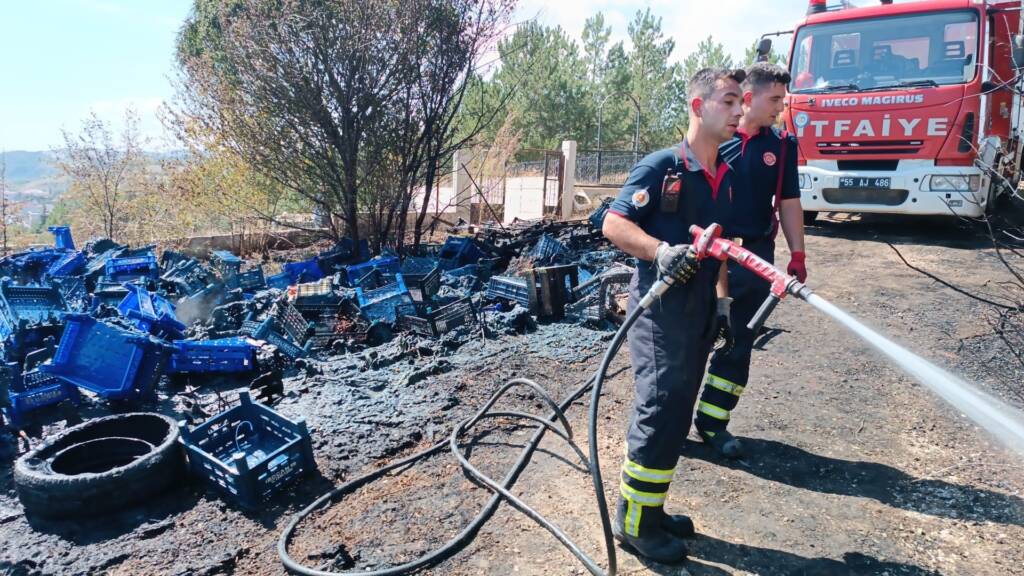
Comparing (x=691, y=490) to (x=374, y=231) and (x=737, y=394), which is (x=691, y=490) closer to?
(x=737, y=394)

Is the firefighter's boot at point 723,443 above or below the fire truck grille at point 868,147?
below

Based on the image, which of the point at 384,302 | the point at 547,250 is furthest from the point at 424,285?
the point at 547,250

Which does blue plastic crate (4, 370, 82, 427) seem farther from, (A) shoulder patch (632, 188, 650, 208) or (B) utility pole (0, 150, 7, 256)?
(B) utility pole (0, 150, 7, 256)

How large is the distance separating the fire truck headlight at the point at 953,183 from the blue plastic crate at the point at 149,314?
375 inches

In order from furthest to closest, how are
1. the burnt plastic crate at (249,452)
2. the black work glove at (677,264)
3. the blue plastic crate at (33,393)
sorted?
1. the blue plastic crate at (33,393)
2. the burnt plastic crate at (249,452)
3. the black work glove at (677,264)

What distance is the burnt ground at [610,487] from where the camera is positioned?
9.37 feet

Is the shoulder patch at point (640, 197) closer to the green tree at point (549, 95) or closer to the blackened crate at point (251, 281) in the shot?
the blackened crate at point (251, 281)

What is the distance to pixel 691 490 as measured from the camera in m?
3.39

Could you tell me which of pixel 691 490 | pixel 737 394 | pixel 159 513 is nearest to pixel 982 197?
pixel 737 394

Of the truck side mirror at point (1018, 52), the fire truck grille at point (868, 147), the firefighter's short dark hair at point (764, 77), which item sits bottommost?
the fire truck grille at point (868, 147)

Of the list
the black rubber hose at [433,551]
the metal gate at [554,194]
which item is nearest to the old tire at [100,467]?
the black rubber hose at [433,551]

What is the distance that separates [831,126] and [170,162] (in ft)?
40.6

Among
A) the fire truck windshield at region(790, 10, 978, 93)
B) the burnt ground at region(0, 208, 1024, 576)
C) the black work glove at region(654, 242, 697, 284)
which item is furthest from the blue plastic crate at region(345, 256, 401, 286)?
the fire truck windshield at region(790, 10, 978, 93)

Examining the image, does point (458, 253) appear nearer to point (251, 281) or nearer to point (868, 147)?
point (251, 281)
